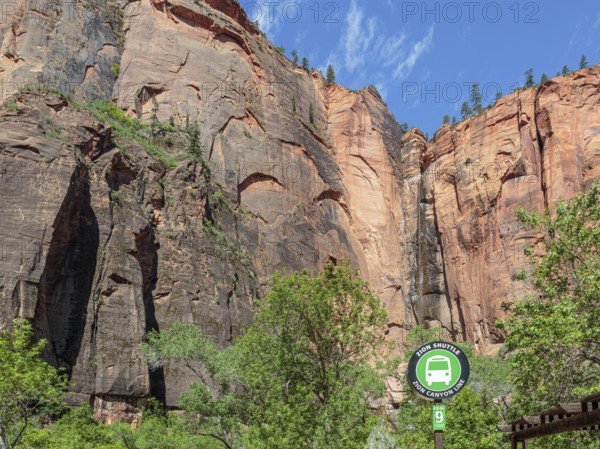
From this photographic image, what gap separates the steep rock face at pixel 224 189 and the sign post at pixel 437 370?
28.8 metres

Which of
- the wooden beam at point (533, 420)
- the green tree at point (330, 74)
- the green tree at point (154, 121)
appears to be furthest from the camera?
the green tree at point (330, 74)

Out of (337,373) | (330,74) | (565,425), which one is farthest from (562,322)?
(330,74)

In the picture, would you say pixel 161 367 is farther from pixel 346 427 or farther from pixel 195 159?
pixel 346 427

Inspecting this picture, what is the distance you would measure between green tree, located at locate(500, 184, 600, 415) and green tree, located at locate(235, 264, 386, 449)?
19.2ft

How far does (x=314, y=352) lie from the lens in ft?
79.8

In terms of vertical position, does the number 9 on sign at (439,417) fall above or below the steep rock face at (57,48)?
below

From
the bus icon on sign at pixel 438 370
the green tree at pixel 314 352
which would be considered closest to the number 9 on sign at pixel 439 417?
the bus icon on sign at pixel 438 370

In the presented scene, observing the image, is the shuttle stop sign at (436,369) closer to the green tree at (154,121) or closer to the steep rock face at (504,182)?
the green tree at (154,121)

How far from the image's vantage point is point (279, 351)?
24.2m

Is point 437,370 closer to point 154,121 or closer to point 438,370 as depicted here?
point 438,370

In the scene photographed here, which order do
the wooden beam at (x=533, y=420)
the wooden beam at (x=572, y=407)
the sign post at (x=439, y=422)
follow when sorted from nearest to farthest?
the sign post at (x=439, y=422) → the wooden beam at (x=572, y=407) → the wooden beam at (x=533, y=420)

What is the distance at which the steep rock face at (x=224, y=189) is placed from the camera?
37812 mm

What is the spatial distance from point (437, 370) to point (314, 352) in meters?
15.3

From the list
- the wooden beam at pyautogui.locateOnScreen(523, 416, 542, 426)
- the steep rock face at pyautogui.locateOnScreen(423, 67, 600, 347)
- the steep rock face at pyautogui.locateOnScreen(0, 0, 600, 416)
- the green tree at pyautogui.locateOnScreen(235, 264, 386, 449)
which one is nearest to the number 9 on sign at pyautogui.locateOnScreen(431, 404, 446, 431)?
the wooden beam at pyautogui.locateOnScreen(523, 416, 542, 426)
